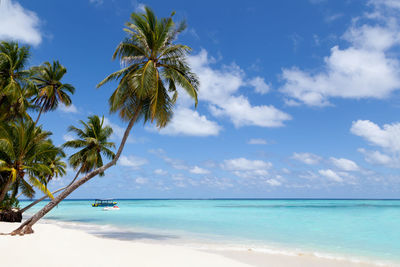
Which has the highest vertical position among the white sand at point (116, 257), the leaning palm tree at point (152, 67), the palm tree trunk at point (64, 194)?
the leaning palm tree at point (152, 67)

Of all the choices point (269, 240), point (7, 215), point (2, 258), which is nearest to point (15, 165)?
point (7, 215)

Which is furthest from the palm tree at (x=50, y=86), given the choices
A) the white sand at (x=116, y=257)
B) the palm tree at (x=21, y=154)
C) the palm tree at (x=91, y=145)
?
the white sand at (x=116, y=257)

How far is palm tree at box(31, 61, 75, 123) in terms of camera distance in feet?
65.7

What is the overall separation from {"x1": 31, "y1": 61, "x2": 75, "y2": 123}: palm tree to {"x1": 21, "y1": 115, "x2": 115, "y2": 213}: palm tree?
2.24m

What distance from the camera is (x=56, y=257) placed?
22.3ft

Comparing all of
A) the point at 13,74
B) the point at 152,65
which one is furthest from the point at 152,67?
the point at 13,74

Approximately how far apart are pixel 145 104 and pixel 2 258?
7.94 m

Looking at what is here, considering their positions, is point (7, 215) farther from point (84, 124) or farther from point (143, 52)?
point (143, 52)

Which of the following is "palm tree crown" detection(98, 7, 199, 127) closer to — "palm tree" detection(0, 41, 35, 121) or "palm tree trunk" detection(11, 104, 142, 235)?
"palm tree trunk" detection(11, 104, 142, 235)

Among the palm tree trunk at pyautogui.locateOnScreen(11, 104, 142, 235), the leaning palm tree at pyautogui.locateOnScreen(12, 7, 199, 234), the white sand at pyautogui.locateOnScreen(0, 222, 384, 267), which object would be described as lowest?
the white sand at pyautogui.locateOnScreen(0, 222, 384, 267)

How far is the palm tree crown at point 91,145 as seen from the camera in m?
20.2

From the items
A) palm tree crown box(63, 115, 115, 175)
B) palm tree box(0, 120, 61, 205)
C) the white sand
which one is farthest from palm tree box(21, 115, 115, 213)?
the white sand

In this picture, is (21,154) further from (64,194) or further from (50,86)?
(50,86)

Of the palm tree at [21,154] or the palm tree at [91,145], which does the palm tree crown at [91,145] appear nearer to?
the palm tree at [91,145]
